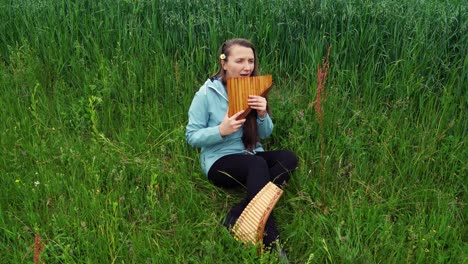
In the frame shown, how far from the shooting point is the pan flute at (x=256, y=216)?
2.60 meters

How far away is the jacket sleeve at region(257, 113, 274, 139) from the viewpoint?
10.2 feet

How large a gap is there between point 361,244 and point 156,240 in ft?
3.63

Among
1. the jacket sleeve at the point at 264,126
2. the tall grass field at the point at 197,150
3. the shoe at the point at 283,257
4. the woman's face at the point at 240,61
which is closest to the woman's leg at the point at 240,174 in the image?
the tall grass field at the point at 197,150

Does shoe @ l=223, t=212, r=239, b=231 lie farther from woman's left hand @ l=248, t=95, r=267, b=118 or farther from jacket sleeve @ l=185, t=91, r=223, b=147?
woman's left hand @ l=248, t=95, r=267, b=118

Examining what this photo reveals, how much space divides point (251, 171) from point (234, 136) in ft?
1.05

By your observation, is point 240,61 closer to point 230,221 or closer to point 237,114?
point 237,114

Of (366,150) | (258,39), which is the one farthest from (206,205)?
(258,39)

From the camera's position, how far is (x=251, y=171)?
291 centimetres

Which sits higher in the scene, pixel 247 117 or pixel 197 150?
pixel 247 117

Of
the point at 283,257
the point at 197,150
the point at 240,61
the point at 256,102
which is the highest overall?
the point at 240,61

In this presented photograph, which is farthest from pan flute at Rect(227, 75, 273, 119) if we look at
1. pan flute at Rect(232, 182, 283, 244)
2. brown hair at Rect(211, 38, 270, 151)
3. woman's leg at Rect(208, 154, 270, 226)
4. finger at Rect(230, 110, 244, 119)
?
pan flute at Rect(232, 182, 283, 244)

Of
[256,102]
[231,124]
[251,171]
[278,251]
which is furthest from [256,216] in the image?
[256,102]

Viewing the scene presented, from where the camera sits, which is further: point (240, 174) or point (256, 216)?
point (240, 174)

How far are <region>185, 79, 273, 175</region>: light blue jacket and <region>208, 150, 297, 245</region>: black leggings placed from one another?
75 mm
